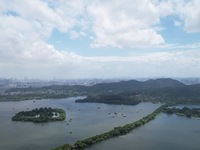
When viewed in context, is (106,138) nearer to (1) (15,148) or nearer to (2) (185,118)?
(1) (15,148)

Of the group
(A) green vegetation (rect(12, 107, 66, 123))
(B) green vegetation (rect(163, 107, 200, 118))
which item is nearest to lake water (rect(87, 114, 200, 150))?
(B) green vegetation (rect(163, 107, 200, 118))

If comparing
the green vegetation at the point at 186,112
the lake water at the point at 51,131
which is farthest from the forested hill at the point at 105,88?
the lake water at the point at 51,131

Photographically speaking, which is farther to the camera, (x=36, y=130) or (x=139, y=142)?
(x=36, y=130)

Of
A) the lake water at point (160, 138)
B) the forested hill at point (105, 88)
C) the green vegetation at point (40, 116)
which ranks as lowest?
the lake water at point (160, 138)

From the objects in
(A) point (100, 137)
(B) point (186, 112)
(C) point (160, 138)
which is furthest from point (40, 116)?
(B) point (186, 112)

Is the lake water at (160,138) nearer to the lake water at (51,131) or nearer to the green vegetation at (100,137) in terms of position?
the green vegetation at (100,137)

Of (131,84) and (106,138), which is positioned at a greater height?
(131,84)

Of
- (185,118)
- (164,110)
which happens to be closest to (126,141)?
(185,118)

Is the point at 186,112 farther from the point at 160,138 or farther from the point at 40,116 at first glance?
the point at 40,116
